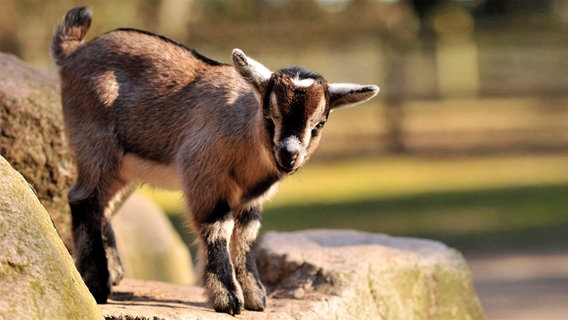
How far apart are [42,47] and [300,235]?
52.5ft

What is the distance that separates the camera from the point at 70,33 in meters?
7.88

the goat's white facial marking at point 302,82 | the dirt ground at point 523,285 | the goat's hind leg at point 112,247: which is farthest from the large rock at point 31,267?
the dirt ground at point 523,285

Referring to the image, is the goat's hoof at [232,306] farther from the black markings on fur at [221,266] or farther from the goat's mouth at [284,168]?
the goat's mouth at [284,168]

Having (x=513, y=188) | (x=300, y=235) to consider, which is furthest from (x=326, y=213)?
(x=300, y=235)

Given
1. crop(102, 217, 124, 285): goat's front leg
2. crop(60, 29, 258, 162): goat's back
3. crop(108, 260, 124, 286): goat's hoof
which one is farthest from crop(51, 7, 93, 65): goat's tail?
crop(108, 260, 124, 286): goat's hoof

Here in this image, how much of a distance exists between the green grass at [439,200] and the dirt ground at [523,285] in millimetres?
804

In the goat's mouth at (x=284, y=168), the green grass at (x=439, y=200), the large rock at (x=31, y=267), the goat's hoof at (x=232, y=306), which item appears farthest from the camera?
the green grass at (x=439, y=200)

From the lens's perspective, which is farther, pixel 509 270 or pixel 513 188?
pixel 513 188

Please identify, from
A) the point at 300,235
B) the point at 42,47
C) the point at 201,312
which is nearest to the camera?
the point at 201,312

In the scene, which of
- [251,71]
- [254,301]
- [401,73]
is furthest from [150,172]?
[401,73]

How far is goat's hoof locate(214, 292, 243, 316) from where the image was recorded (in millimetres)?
6699

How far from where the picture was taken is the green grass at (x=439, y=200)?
16.3 meters

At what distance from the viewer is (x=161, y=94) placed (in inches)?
293

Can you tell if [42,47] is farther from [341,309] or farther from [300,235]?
[341,309]
